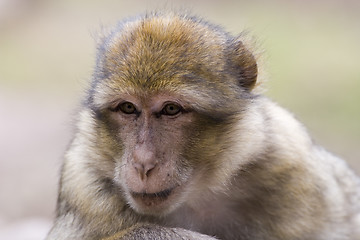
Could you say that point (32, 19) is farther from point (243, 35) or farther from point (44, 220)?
point (243, 35)

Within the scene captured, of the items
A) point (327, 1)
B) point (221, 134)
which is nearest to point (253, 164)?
point (221, 134)

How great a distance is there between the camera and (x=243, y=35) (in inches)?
210

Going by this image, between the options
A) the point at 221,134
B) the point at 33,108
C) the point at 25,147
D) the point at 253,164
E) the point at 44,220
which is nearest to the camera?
the point at 221,134

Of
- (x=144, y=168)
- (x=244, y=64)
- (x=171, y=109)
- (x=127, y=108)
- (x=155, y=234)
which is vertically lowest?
(x=155, y=234)

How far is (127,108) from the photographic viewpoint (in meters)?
4.67

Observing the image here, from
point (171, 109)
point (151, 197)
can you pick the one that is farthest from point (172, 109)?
point (151, 197)

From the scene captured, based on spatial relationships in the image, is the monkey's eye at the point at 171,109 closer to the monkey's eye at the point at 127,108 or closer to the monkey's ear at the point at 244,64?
the monkey's eye at the point at 127,108

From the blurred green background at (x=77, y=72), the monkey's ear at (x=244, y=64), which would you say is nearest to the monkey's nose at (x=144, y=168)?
the monkey's ear at (x=244, y=64)

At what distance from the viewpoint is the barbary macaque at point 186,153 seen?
4.54m

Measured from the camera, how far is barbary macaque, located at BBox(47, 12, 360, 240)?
4.54 metres

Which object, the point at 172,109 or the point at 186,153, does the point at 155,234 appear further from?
the point at 172,109

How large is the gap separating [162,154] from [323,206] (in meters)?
1.68

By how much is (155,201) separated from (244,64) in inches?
47.8

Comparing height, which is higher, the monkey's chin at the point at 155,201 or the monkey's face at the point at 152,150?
the monkey's face at the point at 152,150
